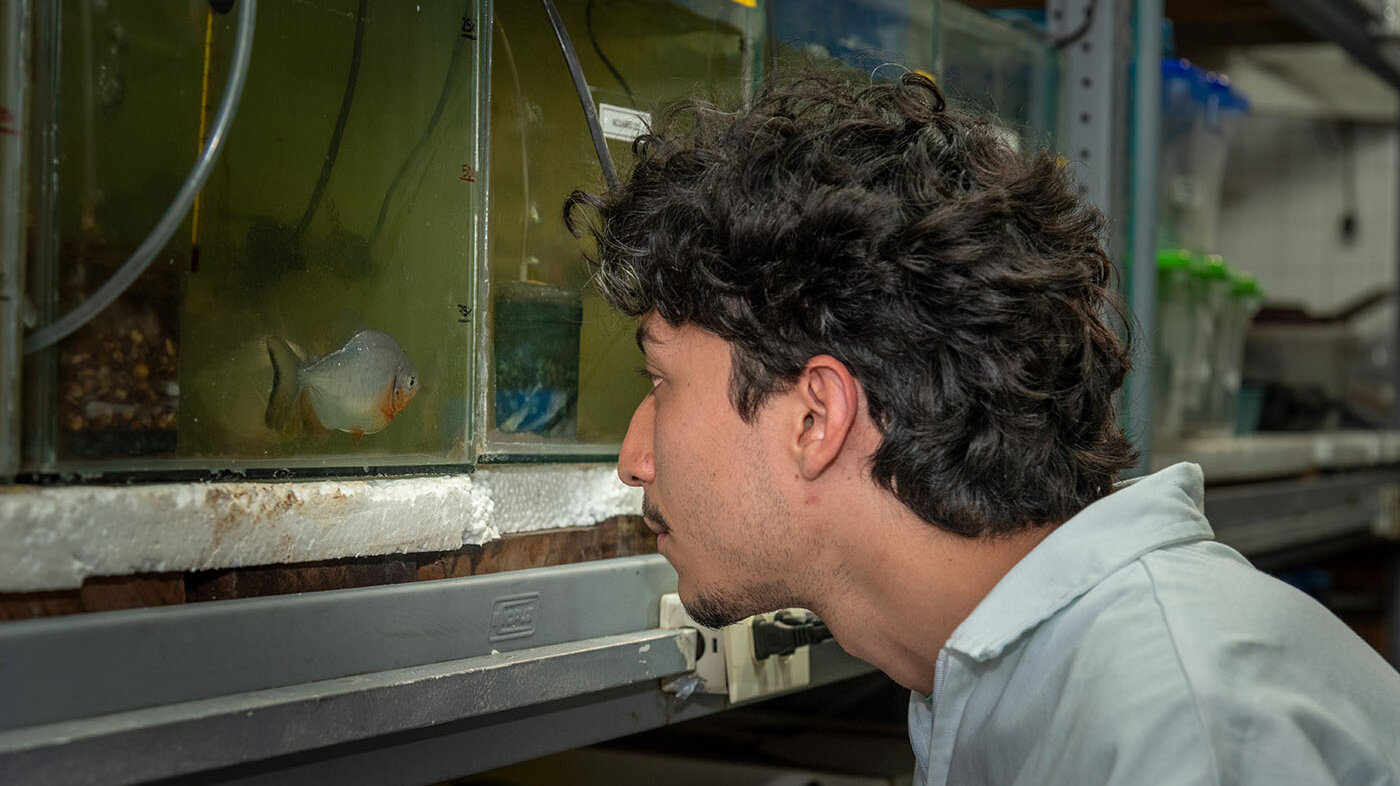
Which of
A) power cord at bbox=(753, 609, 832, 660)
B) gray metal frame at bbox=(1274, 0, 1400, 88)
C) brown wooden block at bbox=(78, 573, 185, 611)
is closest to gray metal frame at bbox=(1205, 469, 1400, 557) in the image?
gray metal frame at bbox=(1274, 0, 1400, 88)

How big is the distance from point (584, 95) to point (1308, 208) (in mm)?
3153

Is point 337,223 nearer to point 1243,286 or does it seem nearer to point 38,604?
point 38,604

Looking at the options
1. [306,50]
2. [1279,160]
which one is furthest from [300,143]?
[1279,160]

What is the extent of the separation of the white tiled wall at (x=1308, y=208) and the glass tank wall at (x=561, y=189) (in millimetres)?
2952

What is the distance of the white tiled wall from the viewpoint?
3482mm

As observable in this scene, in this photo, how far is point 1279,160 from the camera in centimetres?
360

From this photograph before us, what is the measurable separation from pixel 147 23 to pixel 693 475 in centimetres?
49

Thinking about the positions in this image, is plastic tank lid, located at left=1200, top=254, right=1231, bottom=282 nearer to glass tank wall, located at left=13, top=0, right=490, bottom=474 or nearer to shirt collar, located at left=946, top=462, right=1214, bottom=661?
shirt collar, located at left=946, top=462, right=1214, bottom=661

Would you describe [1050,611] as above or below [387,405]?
below

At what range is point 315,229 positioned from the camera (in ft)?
2.78

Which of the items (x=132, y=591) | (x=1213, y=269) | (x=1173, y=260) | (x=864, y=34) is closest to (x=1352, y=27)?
(x=1213, y=269)

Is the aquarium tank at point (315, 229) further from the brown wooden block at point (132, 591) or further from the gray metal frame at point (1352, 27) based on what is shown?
the gray metal frame at point (1352, 27)

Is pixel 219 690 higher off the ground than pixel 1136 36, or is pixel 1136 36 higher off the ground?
pixel 1136 36

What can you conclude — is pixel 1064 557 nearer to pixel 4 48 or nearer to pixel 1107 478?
pixel 1107 478
